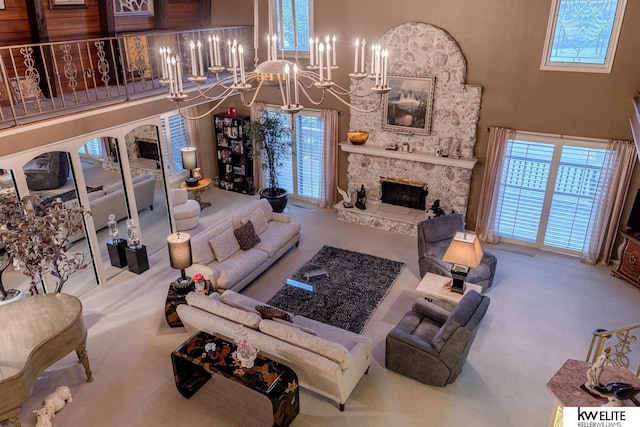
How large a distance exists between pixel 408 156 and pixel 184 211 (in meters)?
4.98

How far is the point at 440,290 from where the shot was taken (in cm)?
726

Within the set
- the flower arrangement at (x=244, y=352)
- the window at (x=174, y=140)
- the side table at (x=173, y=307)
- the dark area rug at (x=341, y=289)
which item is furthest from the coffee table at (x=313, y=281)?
the window at (x=174, y=140)

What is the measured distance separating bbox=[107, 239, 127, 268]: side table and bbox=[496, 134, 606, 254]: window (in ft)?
24.2

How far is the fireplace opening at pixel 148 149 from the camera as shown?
29.8ft

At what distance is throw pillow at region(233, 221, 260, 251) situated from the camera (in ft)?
28.1

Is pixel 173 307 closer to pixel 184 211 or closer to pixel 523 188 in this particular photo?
pixel 184 211

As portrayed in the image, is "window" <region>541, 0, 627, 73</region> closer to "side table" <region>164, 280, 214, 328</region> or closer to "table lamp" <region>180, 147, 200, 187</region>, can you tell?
"side table" <region>164, 280, 214, 328</region>

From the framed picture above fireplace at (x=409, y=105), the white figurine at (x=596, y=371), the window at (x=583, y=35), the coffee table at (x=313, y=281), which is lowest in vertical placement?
the coffee table at (x=313, y=281)

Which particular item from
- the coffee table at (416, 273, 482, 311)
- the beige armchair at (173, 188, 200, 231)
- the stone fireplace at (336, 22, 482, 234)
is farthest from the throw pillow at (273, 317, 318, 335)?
the beige armchair at (173, 188, 200, 231)

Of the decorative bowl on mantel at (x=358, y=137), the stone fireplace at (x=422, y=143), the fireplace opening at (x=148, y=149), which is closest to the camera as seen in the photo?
the fireplace opening at (x=148, y=149)

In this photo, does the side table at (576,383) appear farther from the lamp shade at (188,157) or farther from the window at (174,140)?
the window at (174,140)

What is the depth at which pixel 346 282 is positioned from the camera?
27.7 ft

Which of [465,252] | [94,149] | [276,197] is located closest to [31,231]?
[94,149]

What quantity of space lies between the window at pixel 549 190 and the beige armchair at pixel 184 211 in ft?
21.3
